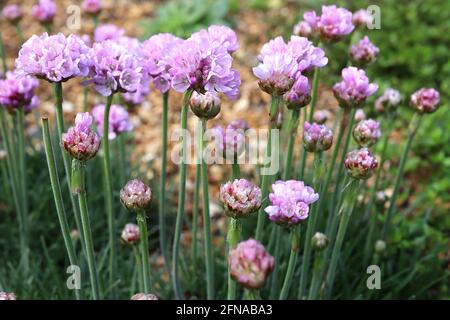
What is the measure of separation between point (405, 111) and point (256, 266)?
7.47 feet

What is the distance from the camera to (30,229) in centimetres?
229

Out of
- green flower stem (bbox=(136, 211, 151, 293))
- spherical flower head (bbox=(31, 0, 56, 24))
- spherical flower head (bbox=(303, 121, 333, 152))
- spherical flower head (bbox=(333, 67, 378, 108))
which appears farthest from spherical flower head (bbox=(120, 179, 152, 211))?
spherical flower head (bbox=(31, 0, 56, 24))

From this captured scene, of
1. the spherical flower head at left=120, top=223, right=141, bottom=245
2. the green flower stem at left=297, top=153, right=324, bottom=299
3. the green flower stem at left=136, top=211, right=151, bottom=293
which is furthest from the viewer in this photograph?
the spherical flower head at left=120, top=223, right=141, bottom=245

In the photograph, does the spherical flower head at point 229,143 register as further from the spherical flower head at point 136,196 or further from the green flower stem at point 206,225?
the spherical flower head at point 136,196

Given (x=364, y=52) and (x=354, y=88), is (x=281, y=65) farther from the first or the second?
(x=364, y=52)

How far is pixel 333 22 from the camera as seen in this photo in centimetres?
172

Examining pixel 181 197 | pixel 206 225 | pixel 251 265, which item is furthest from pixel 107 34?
pixel 251 265

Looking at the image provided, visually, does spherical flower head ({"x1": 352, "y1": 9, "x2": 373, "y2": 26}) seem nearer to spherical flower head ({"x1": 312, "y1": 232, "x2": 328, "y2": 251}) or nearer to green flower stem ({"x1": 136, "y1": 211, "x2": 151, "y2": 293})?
spherical flower head ({"x1": 312, "y1": 232, "x2": 328, "y2": 251})

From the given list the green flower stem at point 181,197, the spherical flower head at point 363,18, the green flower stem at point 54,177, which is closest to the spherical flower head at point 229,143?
the green flower stem at point 181,197

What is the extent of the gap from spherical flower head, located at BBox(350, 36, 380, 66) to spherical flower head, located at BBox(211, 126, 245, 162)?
0.47 m

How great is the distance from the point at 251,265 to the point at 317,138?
0.51 meters

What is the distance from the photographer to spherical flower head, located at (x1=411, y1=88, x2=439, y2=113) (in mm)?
1867

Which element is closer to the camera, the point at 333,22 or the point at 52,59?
the point at 52,59

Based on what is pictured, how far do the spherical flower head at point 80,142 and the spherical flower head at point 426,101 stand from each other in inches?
38.2
